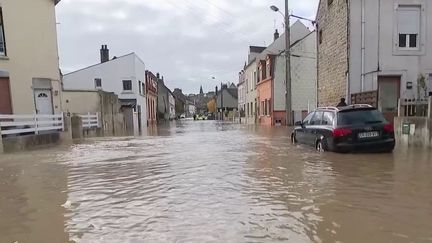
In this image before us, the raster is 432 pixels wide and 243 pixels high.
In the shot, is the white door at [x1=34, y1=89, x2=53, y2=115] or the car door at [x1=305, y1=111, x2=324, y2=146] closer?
the car door at [x1=305, y1=111, x2=324, y2=146]

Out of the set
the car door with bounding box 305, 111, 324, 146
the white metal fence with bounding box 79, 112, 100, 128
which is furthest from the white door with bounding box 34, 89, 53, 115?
the car door with bounding box 305, 111, 324, 146

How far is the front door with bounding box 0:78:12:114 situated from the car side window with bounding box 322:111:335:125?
603 inches

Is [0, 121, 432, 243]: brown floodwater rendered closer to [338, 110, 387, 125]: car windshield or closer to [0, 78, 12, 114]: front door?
[338, 110, 387, 125]: car windshield

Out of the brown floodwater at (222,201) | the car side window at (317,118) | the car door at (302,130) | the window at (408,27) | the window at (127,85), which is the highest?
the window at (408,27)

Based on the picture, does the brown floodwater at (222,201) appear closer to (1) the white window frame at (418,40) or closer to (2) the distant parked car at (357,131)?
(2) the distant parked car at (357,131)

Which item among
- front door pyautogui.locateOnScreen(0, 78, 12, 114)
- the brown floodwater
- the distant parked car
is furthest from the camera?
front door pyautogui.locateOnScreen(0, 78, 12, 114)

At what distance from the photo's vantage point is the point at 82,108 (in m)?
28.1

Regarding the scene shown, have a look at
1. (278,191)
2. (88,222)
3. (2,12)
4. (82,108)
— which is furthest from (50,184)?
(82,108)

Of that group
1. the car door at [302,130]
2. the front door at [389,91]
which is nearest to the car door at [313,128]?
the car door at [302,130]

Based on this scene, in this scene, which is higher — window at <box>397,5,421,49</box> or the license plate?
window at <box>397,5,421,49</box>

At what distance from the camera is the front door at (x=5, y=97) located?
19.4 m

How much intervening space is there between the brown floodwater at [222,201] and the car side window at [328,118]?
154cm

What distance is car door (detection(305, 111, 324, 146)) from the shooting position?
40.2 ft

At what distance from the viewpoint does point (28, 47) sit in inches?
805
